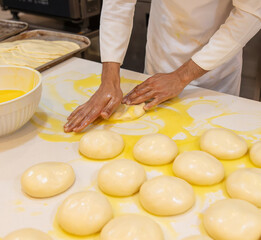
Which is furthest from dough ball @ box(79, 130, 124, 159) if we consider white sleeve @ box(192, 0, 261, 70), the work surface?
white sleeve @ box(192, 0, 261, 70)

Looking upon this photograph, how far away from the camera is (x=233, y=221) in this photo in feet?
2.75

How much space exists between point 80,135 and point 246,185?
2.18 feet

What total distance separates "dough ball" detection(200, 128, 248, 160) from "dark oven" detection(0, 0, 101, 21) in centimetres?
183

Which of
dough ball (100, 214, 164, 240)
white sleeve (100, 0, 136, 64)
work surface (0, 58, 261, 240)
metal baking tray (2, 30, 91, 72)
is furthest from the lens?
metal baking tray (2, 30, 91, 72)

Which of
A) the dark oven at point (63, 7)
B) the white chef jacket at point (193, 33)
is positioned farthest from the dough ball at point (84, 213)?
the dark oven at point (63, 7)

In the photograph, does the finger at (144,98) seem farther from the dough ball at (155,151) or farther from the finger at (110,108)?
the dough ball at (155,151)

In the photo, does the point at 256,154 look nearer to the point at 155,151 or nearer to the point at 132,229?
the point at 155,151

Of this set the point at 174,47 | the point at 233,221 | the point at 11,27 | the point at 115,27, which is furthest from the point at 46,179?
the point at 11,27

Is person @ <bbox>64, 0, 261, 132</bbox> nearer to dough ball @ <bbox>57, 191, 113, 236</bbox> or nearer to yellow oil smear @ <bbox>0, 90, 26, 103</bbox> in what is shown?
yellow oil smear @ <bbox>0, 90, 26, 103</bbox>

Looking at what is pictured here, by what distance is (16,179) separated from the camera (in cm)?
106

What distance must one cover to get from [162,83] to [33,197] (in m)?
0.76

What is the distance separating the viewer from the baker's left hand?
1.43 metres

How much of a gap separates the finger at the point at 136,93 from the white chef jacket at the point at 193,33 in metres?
0.21

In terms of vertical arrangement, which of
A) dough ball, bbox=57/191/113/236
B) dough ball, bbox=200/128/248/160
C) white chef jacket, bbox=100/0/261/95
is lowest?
dough ball, bbox=57/191/113/236
